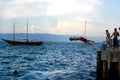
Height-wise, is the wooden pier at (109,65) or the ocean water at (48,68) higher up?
the wooden pier at (109,65)

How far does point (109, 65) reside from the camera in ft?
87.5

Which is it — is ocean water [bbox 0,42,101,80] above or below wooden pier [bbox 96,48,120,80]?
below

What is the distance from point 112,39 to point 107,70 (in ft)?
16.8

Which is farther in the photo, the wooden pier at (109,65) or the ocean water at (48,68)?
the ocean water at (48,68)

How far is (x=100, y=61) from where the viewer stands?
28312 mm

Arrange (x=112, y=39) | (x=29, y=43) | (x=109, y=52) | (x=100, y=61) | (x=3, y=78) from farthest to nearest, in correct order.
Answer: (x=29, y=43)
(x=3, y=78)
(x=112, y=39)
(x=100, y=61)
(x=109, y=52)

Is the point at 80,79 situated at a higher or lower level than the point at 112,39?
lower

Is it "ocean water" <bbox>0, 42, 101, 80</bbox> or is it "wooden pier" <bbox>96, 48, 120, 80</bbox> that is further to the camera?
"ocean water" <bbox>0, 42, 101, 80</bbox>

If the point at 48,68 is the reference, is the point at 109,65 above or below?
above

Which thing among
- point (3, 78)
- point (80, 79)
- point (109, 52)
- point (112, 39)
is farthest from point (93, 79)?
point (3, 78)

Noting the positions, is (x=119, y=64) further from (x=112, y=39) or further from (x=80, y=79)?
(x=80, y=79)

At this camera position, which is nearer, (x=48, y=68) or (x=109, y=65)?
(x=109, y=65)

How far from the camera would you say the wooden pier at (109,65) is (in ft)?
86.2

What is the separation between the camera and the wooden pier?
86.2 ft
